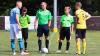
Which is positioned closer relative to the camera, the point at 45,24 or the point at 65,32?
the point at 45,24

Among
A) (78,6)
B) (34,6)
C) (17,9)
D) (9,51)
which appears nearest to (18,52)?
(9,51)

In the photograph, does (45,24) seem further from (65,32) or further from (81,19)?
(81,19)

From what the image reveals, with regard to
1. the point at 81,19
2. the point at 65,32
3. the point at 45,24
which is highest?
the point at 81,19

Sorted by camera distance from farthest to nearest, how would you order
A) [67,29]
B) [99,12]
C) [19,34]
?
[99,12]
[67,29]
[19,34]

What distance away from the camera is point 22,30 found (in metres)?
18.1

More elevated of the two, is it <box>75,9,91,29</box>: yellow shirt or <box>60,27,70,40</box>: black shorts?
<box>75,9,91,29</box>: yellow shirt

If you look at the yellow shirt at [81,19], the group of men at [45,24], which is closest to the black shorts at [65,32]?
the group of men at [45,24]

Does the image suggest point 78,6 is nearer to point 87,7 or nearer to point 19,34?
point 19,34

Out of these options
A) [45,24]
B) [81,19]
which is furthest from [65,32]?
[81,19]

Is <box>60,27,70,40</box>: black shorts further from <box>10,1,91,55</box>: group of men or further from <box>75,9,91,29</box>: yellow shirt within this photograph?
<box>75,9,91,29</box>: yellow shirt

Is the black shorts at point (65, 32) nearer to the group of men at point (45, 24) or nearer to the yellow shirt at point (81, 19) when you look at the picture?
the group of men at point (45, 24)

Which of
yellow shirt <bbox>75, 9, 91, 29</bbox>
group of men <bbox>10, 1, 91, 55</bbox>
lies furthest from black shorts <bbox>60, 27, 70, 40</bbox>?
yellow shirt <bbox>75, 9, 91, 29</bbox>

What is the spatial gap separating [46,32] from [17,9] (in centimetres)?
174

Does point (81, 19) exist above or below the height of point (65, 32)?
above
